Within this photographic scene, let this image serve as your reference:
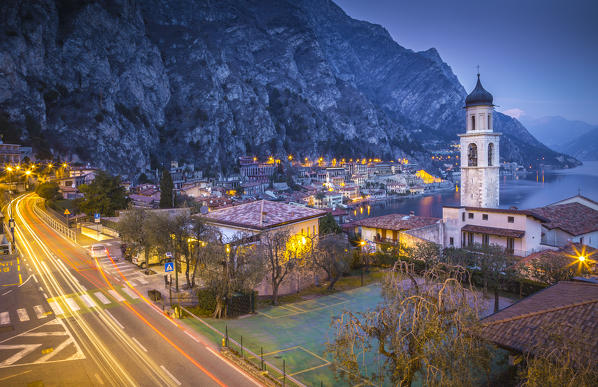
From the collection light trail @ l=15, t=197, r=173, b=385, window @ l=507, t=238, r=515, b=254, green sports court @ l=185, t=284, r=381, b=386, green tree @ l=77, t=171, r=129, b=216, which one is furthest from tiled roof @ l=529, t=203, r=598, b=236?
green tree @ l=77, t=171, r=129, b=216

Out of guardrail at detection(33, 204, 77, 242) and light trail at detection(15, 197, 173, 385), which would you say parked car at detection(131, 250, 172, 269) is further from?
guardrail at detection(33, 204, 77, 242)

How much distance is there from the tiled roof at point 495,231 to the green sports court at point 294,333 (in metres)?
13.9

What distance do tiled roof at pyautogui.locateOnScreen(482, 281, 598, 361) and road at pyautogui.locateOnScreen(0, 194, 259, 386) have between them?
948 centimetres

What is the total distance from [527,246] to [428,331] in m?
29.9

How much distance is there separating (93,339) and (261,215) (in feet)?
52.6

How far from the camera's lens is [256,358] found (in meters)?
17.7

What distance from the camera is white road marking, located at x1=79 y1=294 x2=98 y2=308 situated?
966 inches

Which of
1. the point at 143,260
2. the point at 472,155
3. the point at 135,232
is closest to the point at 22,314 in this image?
the point at 135,232

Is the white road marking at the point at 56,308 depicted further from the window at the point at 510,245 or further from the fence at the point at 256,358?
the window at the point at 510,245

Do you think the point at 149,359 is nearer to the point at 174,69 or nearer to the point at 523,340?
the point at 523,340

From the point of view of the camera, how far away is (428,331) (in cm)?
1013

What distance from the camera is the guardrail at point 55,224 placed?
1854 inches

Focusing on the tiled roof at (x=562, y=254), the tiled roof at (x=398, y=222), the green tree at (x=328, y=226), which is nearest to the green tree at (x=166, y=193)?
the green tree at (x=328, y=226)

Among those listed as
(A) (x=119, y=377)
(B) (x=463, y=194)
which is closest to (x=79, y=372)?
(A) (x=119, y=377)
